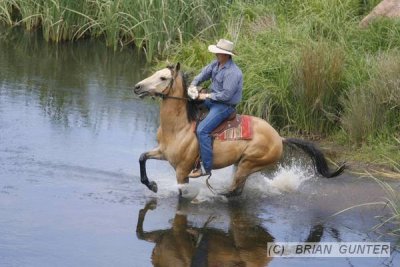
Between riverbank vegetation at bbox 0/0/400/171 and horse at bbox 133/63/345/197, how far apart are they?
1934 mm

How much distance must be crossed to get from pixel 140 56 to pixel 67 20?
1967mm

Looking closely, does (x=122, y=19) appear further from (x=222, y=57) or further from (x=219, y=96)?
(x=219, y=96)

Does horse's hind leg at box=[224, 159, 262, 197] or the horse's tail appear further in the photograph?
the horse's tail

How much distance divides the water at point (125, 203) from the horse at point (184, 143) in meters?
0.43

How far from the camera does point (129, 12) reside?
20672 mm

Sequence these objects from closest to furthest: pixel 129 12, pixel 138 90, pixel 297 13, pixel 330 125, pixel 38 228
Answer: pixel 38 228 → pixel 138 90 → pixel 330 125 → pixel 297 13 → pixel 129 12

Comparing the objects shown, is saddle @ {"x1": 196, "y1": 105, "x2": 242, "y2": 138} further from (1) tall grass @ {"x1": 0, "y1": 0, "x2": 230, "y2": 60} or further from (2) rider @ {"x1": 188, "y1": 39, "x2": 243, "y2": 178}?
(1) tall grass @ {"x1": 0, "y1": 0, "x2": 230, "y2": 60}

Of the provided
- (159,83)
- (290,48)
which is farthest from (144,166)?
(290,48)

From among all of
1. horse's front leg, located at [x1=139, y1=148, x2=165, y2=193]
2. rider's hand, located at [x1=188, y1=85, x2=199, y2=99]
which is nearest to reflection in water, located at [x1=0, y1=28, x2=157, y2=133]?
horse's front leg, located at [x1=139, y1=148, x2=165, y2=193]

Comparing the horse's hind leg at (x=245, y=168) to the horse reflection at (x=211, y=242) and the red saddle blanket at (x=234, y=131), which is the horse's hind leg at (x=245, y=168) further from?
the horse reflection at (x=211, y=242)

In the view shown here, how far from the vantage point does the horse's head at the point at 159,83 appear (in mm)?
11391

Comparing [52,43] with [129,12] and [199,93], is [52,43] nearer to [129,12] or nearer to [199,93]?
[129,12]

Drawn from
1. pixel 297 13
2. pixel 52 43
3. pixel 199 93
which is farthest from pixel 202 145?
pixel 52 43

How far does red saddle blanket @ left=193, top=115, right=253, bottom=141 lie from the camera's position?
1156 cm
